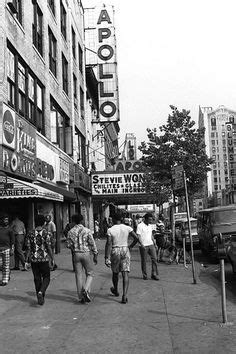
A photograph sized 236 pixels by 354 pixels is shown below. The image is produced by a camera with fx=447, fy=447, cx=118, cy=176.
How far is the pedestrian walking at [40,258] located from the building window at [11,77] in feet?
21.9

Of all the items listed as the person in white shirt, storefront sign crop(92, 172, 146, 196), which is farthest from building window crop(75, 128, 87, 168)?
the person in white shirt

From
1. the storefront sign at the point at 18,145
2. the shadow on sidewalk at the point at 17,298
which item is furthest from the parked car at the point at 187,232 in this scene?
the shadow on sidewalk at the point at 17,298

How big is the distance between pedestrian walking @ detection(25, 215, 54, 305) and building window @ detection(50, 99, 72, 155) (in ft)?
40.0

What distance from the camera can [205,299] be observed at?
27.7 ft

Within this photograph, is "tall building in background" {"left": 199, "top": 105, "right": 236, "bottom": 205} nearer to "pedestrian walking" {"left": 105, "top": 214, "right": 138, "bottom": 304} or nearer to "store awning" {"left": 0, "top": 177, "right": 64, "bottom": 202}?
"store awning" {"left": 0, "top": 177, "right": 64, "bottom": 202}

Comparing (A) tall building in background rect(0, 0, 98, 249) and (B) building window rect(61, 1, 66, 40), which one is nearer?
(A) tall building in background rect(0, 0, 98, 249)

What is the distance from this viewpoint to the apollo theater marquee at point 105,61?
105ft

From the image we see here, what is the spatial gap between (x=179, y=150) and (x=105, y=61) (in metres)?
15.7

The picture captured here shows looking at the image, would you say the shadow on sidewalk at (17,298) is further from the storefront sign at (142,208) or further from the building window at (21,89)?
the storefront sign at (142,208)

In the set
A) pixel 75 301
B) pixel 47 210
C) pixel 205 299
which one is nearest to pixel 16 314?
pixel 75 301

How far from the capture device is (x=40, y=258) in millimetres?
8086

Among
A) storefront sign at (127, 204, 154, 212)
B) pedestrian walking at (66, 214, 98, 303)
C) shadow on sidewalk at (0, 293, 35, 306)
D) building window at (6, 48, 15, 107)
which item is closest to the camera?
pedestrian walking at (66, 214, 98, 303)

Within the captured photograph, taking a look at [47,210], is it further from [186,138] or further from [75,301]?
[75,301]

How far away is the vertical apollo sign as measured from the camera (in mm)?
31922
